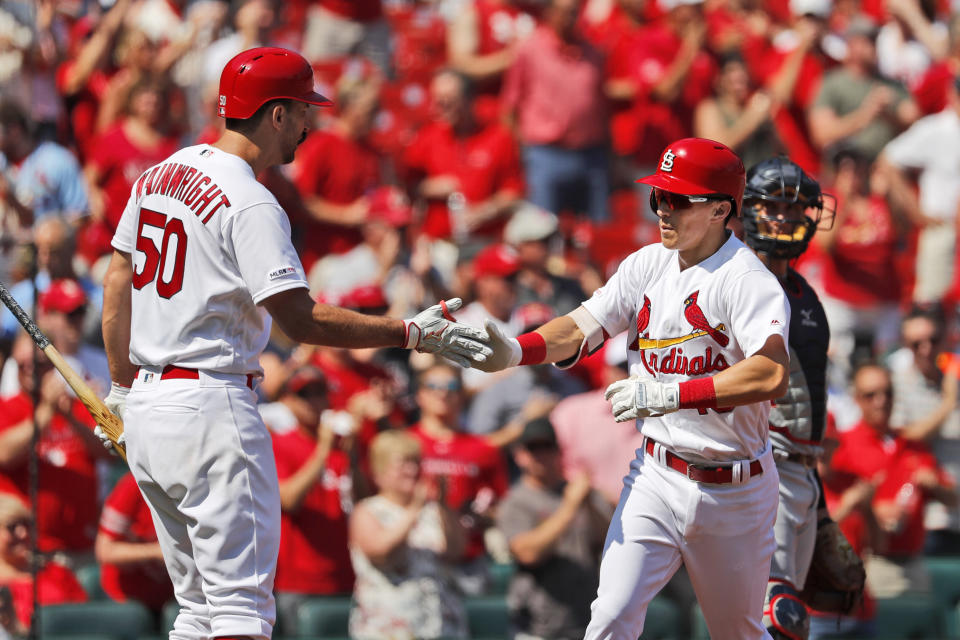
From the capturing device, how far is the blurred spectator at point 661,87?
10438mm

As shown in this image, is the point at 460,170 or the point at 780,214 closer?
the point at 780,214

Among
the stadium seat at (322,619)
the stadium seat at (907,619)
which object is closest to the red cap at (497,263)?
the stadium seat at (322,619)

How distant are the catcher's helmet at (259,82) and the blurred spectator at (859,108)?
21.3 feet

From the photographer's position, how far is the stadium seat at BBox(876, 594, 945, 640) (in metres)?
7.53

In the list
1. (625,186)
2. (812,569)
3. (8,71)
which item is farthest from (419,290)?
(812,569)

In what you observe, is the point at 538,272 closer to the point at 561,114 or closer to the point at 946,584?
the point at 561,114

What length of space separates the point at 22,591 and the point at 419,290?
3367 mm

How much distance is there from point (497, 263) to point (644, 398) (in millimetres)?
4439

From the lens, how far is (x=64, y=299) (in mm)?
7449

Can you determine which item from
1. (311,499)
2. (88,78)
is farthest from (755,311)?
(88,78)

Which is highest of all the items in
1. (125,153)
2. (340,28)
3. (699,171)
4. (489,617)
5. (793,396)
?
(340,28)

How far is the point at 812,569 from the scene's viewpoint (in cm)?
559

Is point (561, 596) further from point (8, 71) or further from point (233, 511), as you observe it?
point (8, 71)

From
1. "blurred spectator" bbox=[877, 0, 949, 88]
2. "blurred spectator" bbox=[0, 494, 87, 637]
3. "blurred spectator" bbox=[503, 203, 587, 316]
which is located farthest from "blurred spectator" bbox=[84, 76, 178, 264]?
"blurred spectator" bbox=[877, 0, 949, 88]
